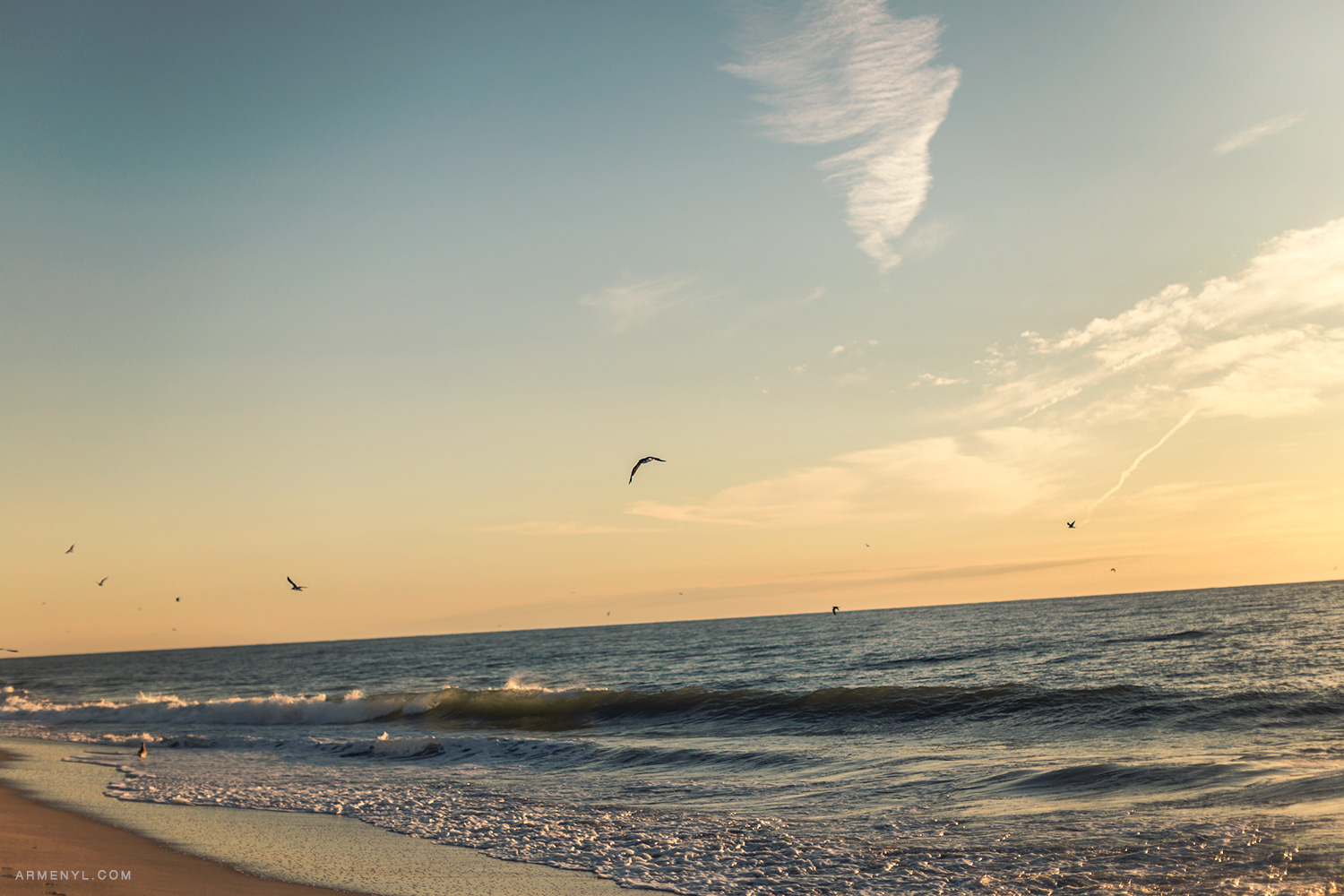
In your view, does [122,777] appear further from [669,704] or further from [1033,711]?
[1033,711]

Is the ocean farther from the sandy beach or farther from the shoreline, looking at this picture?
the sandy beach

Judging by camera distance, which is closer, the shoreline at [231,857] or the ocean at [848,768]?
the shoreline at [231,857]

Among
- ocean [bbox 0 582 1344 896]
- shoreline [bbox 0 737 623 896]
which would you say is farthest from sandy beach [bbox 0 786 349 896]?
ocean [bbox 0 582 1344 896]

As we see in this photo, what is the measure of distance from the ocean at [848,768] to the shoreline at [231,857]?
0.74 m

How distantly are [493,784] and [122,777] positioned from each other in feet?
30.7

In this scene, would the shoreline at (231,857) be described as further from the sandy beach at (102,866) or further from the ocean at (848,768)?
the ocean at (848,768)

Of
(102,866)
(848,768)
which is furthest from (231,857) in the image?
(848,768)

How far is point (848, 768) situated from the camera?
16516mm

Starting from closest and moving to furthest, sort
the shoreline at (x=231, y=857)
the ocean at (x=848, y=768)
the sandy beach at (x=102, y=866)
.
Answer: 1. the sandy beach at (x=102, y=866)
2. the shoreline at (x=231, y=857)
3. the ocean at (x=848, y=768)

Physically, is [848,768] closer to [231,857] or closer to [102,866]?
[231,857]

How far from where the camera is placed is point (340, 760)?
2108cm

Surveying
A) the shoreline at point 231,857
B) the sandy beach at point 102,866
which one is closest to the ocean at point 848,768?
the shoreline at point 231,857

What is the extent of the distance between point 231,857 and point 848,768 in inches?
450

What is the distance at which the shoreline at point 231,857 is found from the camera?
29.6ft
